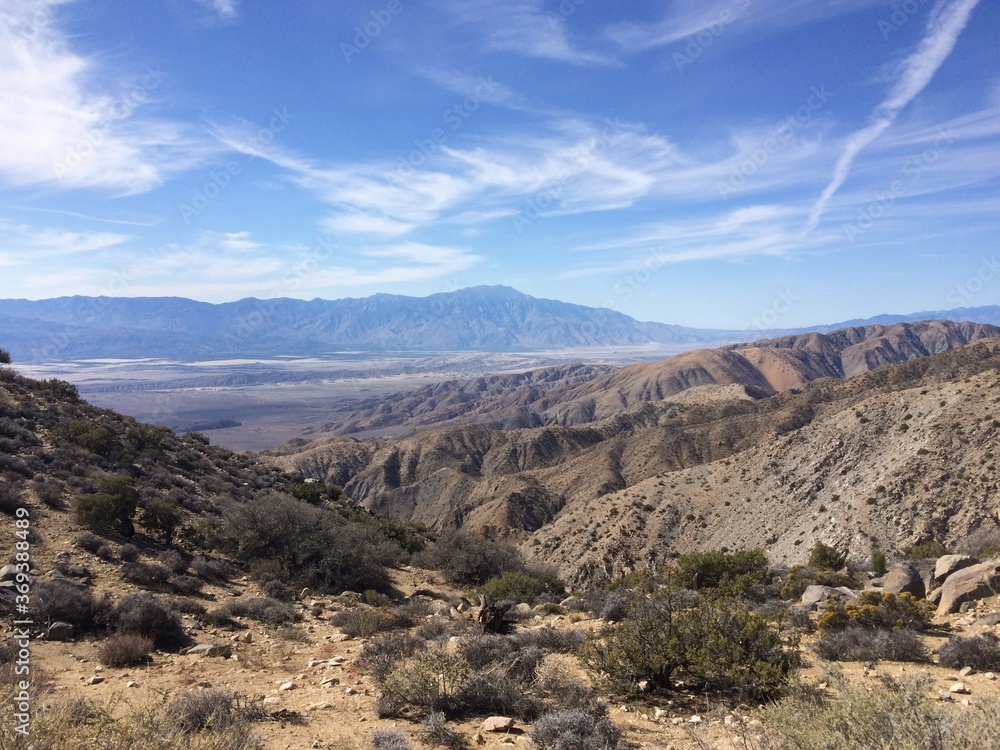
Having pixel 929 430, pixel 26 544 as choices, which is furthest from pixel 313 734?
pixel 929 430

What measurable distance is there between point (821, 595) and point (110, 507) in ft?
55.1

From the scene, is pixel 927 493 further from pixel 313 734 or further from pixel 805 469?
pixel 313 734

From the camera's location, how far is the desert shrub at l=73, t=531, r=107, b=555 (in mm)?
12344

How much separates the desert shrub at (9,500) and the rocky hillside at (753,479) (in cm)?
2806

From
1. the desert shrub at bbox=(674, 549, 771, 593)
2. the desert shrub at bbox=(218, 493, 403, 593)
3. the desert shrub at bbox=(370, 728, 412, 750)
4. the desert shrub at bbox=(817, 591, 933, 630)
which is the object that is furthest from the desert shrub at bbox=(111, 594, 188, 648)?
the desert shrub at bbox=(674, 549, 771, 593)

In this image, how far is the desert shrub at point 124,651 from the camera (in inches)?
317

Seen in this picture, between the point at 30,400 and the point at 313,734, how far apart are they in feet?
79.5

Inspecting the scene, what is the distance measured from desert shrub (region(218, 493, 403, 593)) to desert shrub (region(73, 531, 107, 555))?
11.2ft

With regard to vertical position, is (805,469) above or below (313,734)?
below

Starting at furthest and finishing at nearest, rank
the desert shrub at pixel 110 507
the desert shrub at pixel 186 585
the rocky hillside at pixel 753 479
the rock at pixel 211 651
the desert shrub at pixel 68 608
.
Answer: the rocky hillside at pixel 753 479 → the desert shrub at pixel 110 507 → the desert shrub at pixel 186 585 → the desert shrub at pixel 68 608 → the rock at pixel 211 651

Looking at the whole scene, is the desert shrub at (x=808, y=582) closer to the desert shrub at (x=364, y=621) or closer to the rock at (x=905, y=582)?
the rock at (x=905, y=582)

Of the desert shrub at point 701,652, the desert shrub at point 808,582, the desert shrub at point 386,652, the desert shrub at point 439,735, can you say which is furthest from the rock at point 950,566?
the desert shrub at point 439,735

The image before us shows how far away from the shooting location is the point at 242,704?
6766 millimetres

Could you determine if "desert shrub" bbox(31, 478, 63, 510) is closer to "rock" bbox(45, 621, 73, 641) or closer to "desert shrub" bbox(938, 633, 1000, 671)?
"rock" bbox(45, 621, 73, 641)
